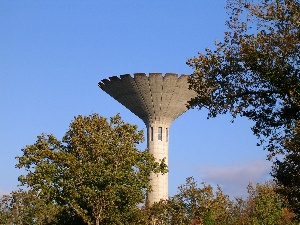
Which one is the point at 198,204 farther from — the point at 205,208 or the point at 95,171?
the point at 95,171

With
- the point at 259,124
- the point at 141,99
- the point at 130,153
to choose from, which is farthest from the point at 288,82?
the point at 141,99

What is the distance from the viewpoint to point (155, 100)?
69.2 m

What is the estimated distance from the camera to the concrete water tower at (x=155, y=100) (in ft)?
224

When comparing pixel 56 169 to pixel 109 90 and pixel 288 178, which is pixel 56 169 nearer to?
pixel 288 178

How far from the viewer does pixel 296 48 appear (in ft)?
66.0

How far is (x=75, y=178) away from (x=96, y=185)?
4.83 feet

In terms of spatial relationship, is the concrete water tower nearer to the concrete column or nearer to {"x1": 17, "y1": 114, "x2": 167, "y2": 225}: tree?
the concrete column

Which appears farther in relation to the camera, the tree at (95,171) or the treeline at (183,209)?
the treeline at (183,209)

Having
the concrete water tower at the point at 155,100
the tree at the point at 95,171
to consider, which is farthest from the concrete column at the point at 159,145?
the tree at the point at 95,171

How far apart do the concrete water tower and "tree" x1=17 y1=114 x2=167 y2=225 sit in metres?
25.1

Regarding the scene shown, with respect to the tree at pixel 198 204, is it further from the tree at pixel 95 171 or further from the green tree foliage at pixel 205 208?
the tree at pixel 95 171

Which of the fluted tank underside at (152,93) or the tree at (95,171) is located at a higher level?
the fluted tank underside at (152,93)

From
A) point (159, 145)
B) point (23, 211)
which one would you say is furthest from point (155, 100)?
point (23, 211)

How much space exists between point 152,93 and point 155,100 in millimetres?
999
